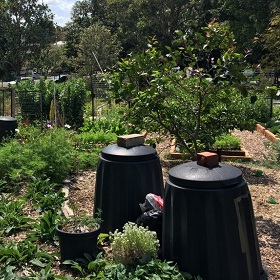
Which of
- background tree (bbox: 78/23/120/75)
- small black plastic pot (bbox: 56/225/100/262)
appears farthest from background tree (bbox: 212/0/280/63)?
small black plastic pot (bbox: 56/225/100/262)

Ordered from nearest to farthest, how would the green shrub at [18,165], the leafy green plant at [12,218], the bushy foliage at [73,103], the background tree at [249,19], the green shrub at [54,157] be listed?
the leafy green plant at [12,218] < the green shrub at [18,165] < the green shrub at [54,157] < the bushy foliage at [73,103] < the background tree at [249,19]

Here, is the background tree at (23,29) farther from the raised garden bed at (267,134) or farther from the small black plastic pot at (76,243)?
the small black plastic pot at (76,243)

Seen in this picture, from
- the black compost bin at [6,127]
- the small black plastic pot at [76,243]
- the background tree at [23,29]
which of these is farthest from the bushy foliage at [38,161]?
the background tree at [23,29]

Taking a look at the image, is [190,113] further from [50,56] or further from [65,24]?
[65,24]

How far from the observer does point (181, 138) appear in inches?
230

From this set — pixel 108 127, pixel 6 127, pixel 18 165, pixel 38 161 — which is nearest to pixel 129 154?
pixel 38 161

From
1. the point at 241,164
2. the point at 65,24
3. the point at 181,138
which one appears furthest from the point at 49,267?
the point at 65,24

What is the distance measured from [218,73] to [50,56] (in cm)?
3738

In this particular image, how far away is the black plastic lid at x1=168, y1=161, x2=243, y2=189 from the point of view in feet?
9.59

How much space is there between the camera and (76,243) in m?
3.52

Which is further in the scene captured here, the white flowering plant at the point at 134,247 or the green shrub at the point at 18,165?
the green shrub at the point at 18,165

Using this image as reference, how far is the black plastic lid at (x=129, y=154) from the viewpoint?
3920mm

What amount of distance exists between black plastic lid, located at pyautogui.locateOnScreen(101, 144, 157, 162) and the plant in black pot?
0.60 meters

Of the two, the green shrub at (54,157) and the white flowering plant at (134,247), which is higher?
the green shrub at (54,157)
